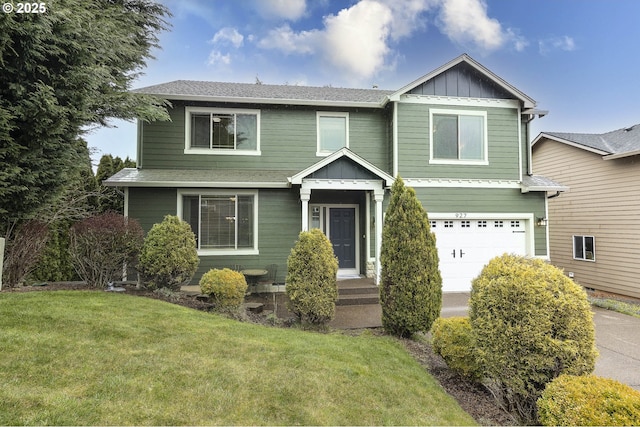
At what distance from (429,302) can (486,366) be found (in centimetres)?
192

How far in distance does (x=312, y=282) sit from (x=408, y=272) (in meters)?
1.66

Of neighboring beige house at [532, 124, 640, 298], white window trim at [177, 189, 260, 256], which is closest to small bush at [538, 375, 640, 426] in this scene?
white window trim at [177, 189, 260, 256]

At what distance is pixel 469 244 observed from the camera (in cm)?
953

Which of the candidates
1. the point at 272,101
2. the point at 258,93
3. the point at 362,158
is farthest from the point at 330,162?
the point at 258,93

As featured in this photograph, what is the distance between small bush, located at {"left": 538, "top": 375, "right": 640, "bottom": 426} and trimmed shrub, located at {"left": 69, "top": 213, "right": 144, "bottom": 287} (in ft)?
23.2

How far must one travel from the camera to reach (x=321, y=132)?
966 centimetres

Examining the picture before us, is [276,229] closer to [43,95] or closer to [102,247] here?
[102,247]

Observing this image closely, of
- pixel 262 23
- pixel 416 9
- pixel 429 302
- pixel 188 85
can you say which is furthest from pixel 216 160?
pixel 416 9

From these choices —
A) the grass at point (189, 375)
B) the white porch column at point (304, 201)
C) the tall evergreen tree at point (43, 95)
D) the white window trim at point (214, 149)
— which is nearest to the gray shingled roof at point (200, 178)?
the white window trim at point (214, 149)

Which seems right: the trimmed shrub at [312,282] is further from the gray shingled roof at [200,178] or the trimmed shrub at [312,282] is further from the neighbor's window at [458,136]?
the neighbor's window at [458,136]

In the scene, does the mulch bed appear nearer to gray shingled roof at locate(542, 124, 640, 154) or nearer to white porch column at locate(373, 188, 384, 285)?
white porch column at locate(373, 188, 384, 285)

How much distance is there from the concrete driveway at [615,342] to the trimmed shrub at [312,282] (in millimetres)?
2521

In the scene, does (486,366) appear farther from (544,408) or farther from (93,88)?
(93,88)

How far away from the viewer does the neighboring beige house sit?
10.0 metres
